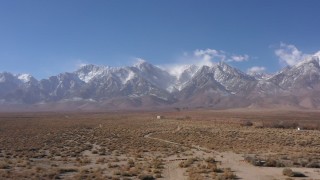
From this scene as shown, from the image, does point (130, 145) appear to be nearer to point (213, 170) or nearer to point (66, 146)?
point (66, 146)

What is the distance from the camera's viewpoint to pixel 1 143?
171 ft

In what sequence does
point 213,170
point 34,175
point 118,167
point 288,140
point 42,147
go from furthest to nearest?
1. point 288,140
2. point 42,147
3. point 118,167
4. point 213,170
5. point 34,175

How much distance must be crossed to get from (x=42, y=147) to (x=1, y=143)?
20.8ft

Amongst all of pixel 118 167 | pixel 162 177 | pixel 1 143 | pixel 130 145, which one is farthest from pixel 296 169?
pixel 1 143

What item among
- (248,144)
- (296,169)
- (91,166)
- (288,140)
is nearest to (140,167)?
(91,166)

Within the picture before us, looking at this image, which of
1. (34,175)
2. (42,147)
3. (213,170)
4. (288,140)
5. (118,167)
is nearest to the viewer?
(34,175)

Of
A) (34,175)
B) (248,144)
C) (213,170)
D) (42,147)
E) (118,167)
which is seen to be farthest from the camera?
(248,144)

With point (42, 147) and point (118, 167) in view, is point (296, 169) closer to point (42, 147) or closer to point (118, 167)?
point (118, 167)

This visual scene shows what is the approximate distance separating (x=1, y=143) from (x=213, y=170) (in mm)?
30472

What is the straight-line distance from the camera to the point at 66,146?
168 feet

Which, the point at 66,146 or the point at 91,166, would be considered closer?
the point at 91,166

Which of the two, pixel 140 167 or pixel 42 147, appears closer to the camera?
pixel 140 167

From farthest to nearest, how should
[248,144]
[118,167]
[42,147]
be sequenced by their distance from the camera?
[248,144], [42,147], [118,167]

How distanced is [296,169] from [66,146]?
27.7 metres
